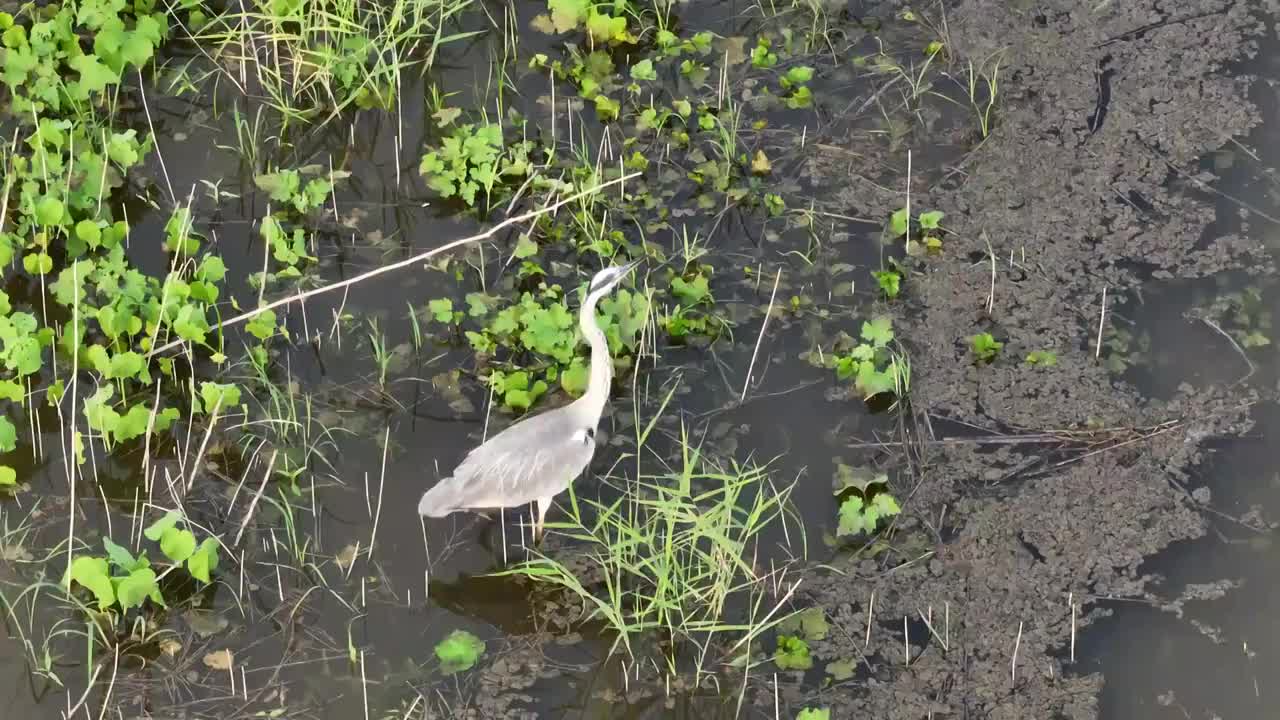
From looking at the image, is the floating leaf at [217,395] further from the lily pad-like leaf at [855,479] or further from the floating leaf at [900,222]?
the floating leaf at [900,222]

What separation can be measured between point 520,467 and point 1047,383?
1687 mm

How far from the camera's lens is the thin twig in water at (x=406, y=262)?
3.99 metres

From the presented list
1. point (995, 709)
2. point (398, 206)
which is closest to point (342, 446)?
point (398, 206)

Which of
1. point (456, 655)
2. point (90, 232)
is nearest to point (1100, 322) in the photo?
point (456, 655)

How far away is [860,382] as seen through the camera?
400 cm

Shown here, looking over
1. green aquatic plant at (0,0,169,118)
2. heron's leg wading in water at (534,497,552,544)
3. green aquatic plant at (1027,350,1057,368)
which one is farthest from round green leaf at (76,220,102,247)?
green aquatic plant at (1027,350,1057,368)

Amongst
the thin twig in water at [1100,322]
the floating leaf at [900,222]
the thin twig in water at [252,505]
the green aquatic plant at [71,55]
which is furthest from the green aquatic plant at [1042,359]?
the green aquatic plant at [71,55]

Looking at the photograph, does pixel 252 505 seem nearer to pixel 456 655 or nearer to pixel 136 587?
pixel 136 587

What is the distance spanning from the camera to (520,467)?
350 cm

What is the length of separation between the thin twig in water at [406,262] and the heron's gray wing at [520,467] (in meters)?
0.75

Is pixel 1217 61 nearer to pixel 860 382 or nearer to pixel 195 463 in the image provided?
pixel 860 382

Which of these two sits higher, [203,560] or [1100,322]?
[1100,322]

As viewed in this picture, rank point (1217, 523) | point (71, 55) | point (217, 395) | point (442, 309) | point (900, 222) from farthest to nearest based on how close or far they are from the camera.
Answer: point (71, 55), point (900, 222), point (442, 309), point (217, 395), point (1217, 523)

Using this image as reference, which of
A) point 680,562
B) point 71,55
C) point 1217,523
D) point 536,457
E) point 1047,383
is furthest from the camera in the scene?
point 71,55
